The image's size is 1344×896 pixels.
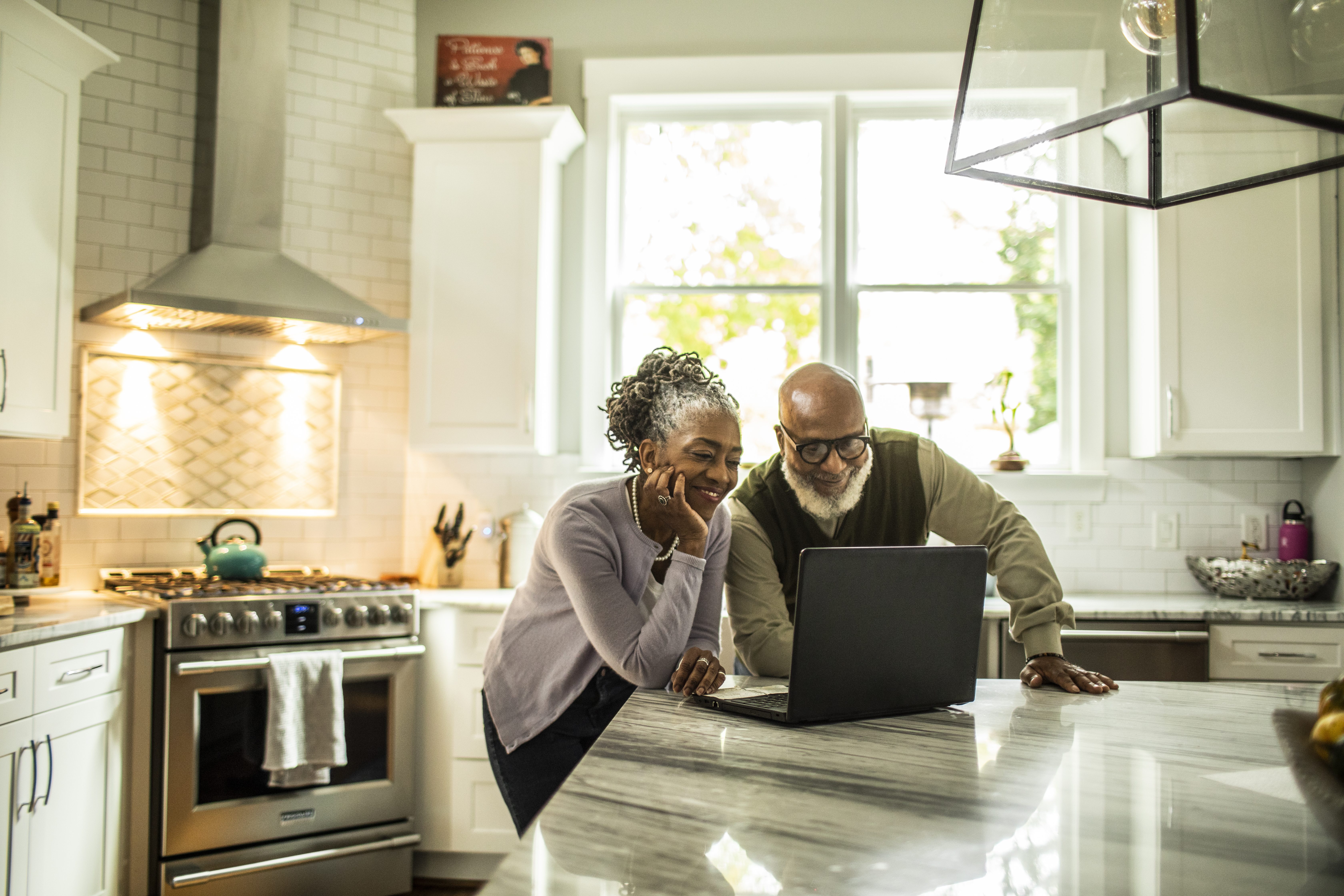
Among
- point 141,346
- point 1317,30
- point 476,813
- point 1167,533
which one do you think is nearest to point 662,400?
point 1317,30

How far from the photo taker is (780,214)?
3910 mm

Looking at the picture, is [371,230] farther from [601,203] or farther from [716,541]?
[716,541]

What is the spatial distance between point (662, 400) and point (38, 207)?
223 cm

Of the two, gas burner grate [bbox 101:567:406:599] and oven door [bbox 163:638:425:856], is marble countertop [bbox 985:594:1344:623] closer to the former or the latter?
oven door [bbox 163:638:425:856]

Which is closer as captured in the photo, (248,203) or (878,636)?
(878,636)

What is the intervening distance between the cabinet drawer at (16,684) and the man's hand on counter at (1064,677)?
226 cm

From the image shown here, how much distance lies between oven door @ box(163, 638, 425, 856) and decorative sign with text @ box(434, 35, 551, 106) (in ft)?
6.73

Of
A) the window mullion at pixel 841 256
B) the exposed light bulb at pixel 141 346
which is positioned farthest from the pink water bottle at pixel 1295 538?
the exposed light bulb at pixel 141 346

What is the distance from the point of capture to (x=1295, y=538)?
3469 mm

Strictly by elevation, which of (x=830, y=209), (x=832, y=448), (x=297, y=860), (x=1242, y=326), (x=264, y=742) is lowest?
(x=297, y=860)

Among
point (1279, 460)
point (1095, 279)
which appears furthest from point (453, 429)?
point (1279, 460)

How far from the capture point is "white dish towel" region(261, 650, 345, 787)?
9.37ft

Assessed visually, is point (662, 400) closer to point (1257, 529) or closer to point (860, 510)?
point (860, 510)

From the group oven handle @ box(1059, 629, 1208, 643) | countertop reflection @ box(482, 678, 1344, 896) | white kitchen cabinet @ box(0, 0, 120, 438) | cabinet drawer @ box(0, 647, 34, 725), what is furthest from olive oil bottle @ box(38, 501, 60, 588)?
oven handle @ box(1059, 629, 1208, 643)
